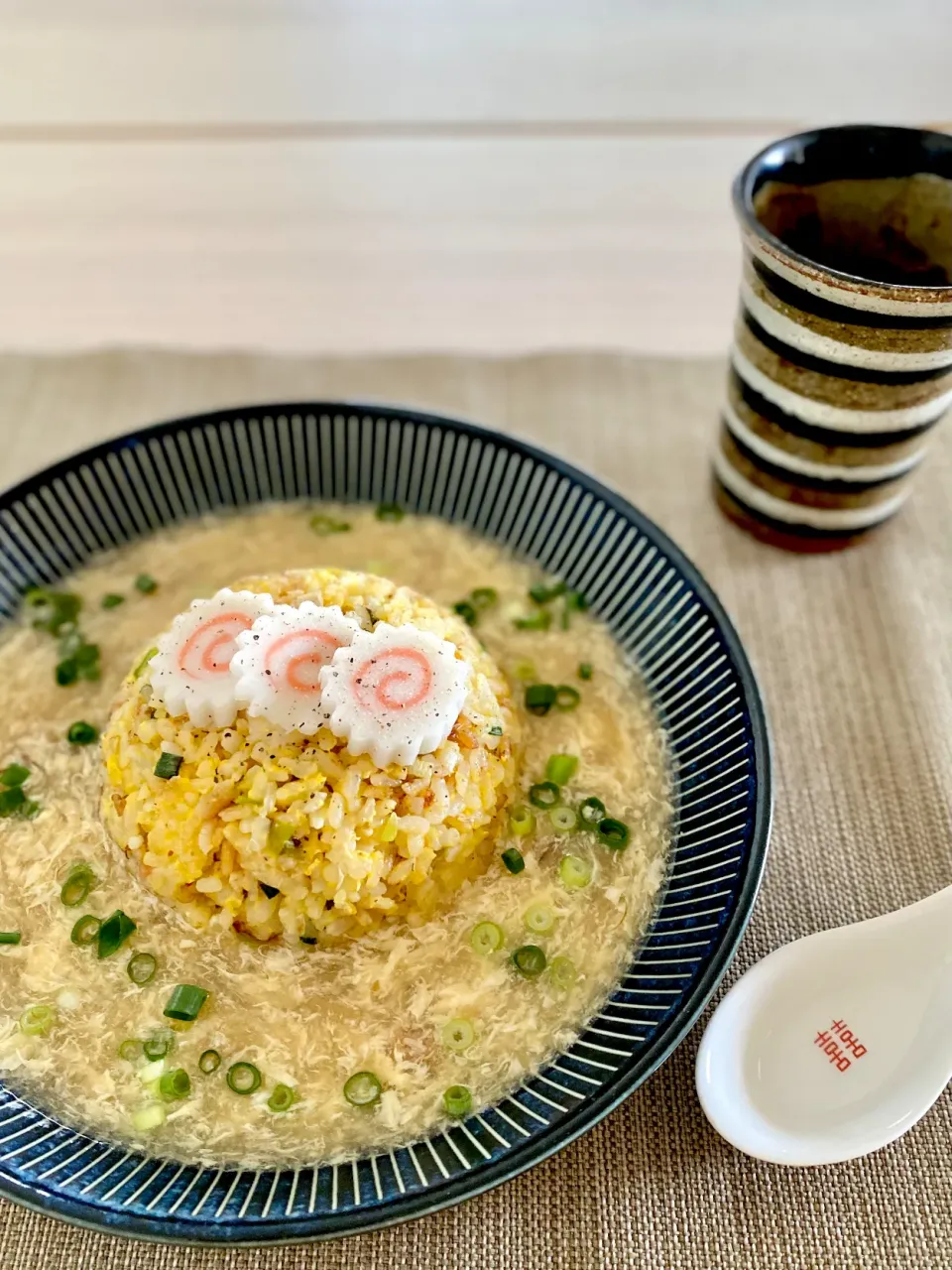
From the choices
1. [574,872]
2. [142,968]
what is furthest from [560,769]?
[142,968]

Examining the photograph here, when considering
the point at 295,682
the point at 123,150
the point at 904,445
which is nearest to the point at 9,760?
the point at 295,682

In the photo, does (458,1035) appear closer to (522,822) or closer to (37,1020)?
(522,822)

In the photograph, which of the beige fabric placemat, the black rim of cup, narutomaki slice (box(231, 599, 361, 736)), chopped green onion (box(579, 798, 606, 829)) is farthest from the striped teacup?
narutomaki slice (box(231, 599, 361, 736))

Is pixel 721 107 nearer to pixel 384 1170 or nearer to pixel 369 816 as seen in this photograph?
pixel 369 816

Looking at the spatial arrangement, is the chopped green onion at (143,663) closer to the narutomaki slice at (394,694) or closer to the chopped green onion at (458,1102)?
the narutomaki slice at (394,694)

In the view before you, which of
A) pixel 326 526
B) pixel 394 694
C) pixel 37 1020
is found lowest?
pixel 37 1020

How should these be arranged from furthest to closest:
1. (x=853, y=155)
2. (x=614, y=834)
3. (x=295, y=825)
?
(x=853, y=155)
(x=614, y=834)
(x=295, y=825)

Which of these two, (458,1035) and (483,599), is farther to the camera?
(483,599)
